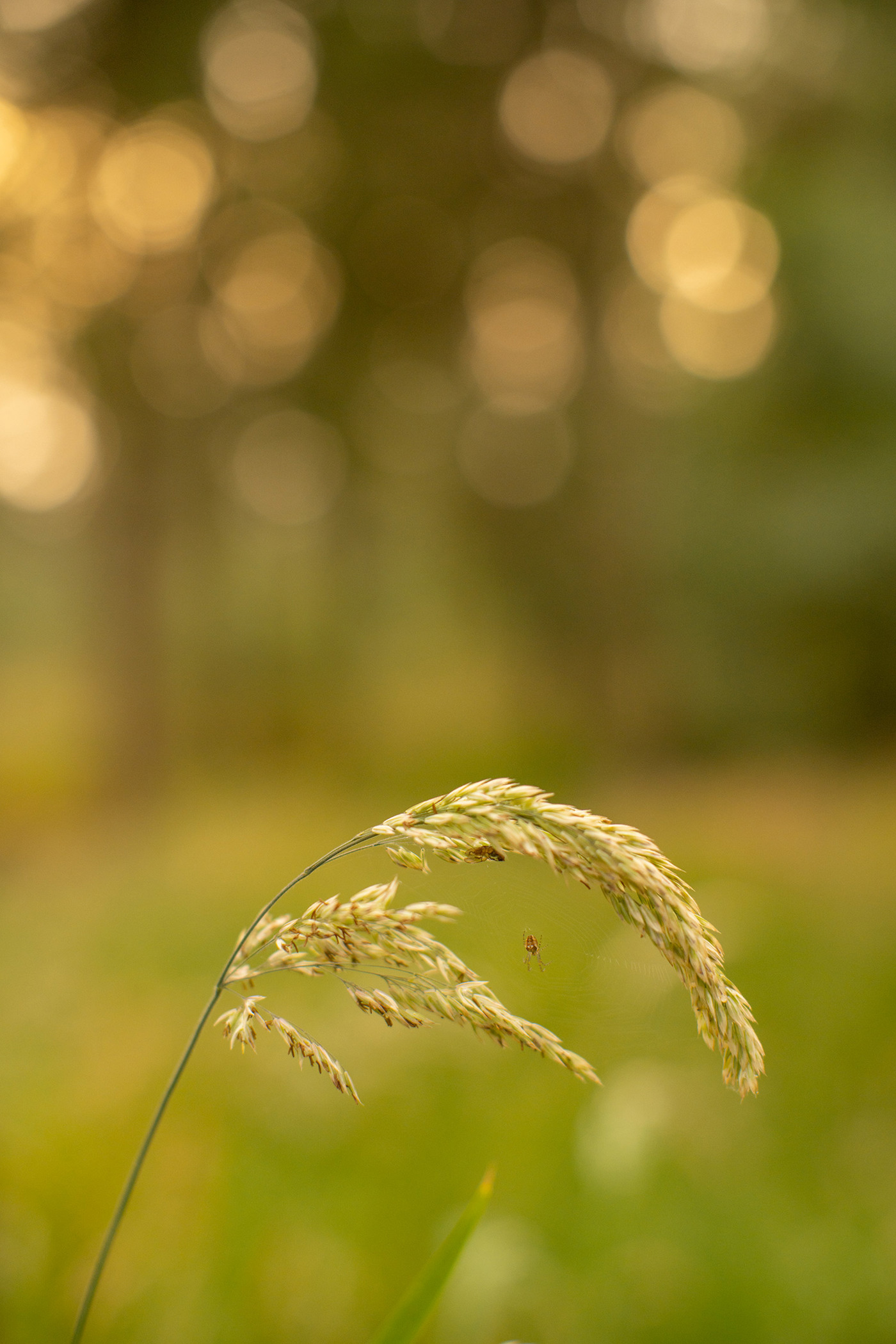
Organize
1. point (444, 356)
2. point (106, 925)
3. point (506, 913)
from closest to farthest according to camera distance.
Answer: point (506, 913) → point (106, 925) → point (444, 356)

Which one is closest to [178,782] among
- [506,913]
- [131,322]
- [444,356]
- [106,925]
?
[106,925]

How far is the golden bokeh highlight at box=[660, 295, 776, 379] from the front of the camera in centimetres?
1003

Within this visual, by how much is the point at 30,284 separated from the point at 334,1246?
31.6ft

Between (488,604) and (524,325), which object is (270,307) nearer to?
(524,325)

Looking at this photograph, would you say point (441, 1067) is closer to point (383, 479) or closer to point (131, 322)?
point (131, 322)

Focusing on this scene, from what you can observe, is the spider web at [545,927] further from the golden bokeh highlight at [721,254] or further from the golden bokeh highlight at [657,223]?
the golden bokeh highlight at [657,223]

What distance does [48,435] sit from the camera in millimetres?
10695

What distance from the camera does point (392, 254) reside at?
10430 millimetres

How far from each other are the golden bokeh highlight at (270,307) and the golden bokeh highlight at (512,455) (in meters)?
3.33

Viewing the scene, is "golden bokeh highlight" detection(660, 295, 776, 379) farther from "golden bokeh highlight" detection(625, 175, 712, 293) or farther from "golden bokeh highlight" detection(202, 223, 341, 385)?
"golden bokeh highlight" detection(202, 223, 341, 385)

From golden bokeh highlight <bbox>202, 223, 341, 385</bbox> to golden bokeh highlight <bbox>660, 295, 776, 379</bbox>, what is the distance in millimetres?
4527

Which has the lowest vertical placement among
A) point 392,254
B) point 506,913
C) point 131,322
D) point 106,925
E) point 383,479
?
point 106,925

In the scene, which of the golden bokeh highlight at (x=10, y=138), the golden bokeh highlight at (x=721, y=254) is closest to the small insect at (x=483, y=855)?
the golden bokeh highlight at (x=10, y=138)

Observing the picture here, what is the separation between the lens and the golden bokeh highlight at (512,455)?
13.3 meters
